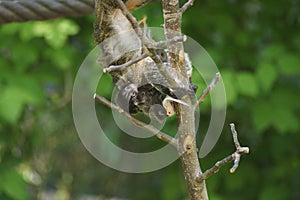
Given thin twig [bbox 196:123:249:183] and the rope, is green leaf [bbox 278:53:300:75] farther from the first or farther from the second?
thin twig [bbox 196:123:249:183]

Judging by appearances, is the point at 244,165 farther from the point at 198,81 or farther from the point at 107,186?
the point at 107,186

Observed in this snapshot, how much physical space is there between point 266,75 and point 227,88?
0.54 ft

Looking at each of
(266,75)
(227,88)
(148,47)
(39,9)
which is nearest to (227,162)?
(148,47)

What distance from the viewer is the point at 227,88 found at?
209cm

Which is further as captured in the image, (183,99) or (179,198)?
(179,198)

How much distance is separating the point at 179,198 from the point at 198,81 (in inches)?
30.3

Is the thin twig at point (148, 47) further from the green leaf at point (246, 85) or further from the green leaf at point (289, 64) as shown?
the green leaf at point (289, 64)

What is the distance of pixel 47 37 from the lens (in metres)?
2.21

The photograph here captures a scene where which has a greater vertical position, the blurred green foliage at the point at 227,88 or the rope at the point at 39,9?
the rope at the point at 39,9

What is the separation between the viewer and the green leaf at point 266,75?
7.11 ft

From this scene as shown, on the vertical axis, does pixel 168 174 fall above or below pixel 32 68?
below

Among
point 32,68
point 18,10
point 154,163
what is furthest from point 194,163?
point 32,68

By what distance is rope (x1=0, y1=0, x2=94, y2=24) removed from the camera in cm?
144

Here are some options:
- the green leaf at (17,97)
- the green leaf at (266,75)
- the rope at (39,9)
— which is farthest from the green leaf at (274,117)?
the rope at (39,9)
